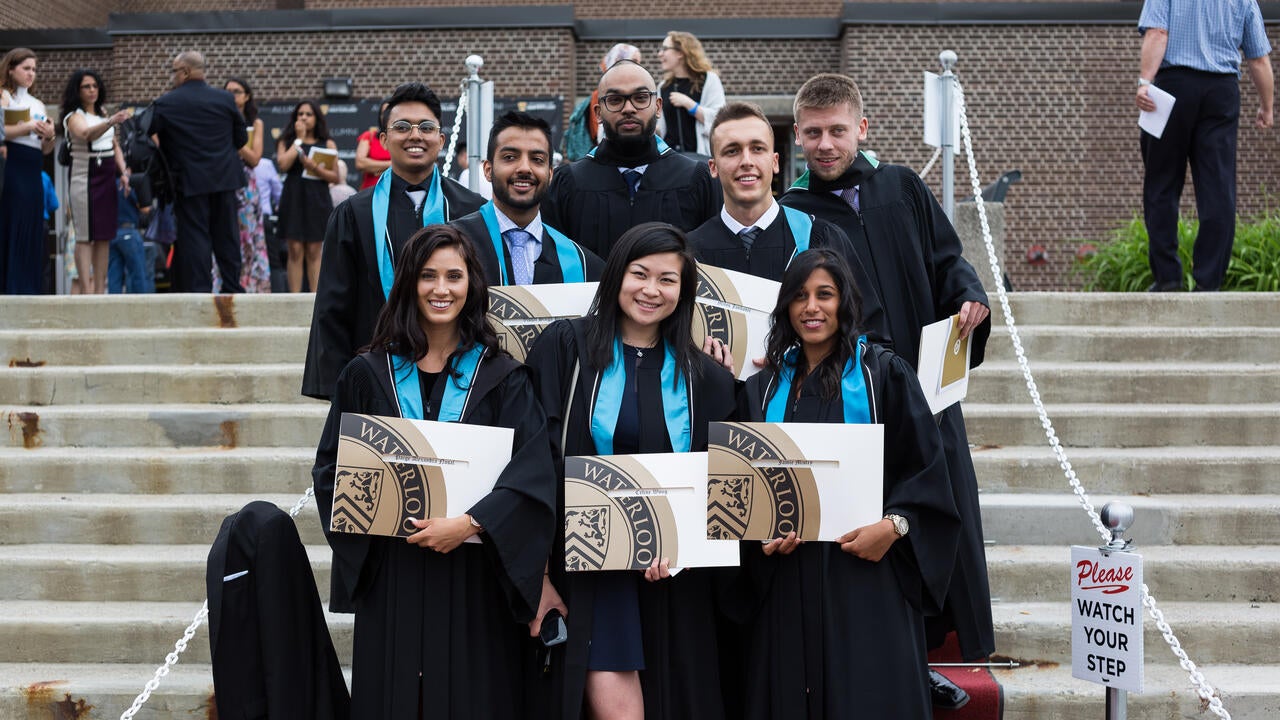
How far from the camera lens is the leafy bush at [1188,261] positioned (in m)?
9.21

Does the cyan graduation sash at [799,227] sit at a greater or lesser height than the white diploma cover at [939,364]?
greater

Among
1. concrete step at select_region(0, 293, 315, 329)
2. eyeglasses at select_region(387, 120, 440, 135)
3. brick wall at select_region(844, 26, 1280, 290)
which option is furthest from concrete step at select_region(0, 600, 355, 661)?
brick wall at select_region(844, 26, 1280, 290)

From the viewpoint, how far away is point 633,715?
3.54 m

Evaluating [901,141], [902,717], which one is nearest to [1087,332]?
[902,717]

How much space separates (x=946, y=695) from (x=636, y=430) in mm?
1771

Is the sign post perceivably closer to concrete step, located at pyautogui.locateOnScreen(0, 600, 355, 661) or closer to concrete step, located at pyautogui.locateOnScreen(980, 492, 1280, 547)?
concrete step, located at pyautogui.locateOnScreen(980, 492, 1280, 547)

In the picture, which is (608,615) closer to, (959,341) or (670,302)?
(670,302)

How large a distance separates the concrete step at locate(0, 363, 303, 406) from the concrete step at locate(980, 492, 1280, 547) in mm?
3792

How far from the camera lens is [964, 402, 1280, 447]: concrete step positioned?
6.25 m

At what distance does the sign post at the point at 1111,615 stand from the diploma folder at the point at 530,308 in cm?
176

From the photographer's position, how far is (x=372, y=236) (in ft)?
15.4

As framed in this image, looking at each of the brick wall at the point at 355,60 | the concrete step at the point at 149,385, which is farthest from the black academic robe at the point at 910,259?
the brick wall at the point at 355,60

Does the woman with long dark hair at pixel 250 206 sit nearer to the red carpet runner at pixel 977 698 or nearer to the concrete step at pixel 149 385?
the concrete step at pixel 149 385

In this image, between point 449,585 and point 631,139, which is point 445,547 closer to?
point 449,585
